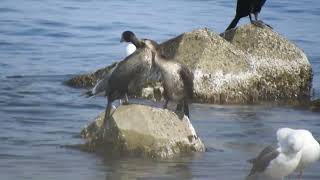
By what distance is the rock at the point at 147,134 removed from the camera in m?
11.2

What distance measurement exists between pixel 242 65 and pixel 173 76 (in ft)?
10.8

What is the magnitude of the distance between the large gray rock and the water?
377mm

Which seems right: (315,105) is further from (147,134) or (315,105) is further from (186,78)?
(147,134)

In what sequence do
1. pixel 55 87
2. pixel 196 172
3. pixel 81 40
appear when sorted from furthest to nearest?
1. pixel 81 40
2. pixel 55 87
3. pixel 196 172

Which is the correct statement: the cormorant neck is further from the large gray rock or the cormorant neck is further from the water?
the large gray rock

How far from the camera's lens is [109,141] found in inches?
452

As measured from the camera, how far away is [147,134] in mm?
11234

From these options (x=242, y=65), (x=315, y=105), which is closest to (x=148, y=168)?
(x=242, y=65)

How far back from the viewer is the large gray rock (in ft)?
48.7

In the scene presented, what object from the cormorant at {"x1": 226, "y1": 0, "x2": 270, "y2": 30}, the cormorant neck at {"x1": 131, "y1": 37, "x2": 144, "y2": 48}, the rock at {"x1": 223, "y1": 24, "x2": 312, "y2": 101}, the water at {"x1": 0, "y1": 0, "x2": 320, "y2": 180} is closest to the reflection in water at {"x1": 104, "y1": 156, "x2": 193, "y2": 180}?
the water at {"x1": 0, "y1": 0, "x2": 320, "y2": 180}

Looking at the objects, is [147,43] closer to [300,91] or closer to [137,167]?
[137,167]

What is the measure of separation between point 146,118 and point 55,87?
17.9 feet

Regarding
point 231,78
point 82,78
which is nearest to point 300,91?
point 231,78

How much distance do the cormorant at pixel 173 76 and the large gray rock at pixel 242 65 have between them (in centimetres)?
256
